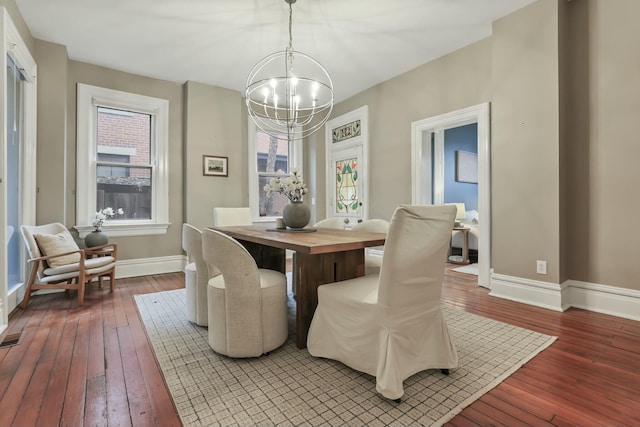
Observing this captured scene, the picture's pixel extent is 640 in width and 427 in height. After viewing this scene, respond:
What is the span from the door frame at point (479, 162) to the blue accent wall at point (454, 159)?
2.69 metres

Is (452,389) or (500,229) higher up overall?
(500,229)

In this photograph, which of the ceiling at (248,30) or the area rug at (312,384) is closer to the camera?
the area rug at (312,384)

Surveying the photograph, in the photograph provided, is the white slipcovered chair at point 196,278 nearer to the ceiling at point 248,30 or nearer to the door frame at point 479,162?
the ceiling at point 248,30

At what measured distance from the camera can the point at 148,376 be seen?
1.73 metres

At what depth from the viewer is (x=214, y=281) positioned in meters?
2.02

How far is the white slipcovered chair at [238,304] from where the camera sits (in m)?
1.82

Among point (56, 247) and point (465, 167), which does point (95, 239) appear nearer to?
point (56, 247)

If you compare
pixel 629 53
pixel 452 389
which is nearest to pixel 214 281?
pixel 452 389

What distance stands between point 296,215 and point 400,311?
1378 millimetres

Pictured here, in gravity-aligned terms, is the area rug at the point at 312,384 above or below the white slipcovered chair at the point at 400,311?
below

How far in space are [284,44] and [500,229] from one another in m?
3.17

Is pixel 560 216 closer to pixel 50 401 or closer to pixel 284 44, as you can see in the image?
pixel 284 44

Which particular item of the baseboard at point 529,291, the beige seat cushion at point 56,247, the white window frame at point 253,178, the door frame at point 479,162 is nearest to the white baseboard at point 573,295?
the baseboard at point 529,291

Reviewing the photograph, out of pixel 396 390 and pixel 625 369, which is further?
pixel 625 369
